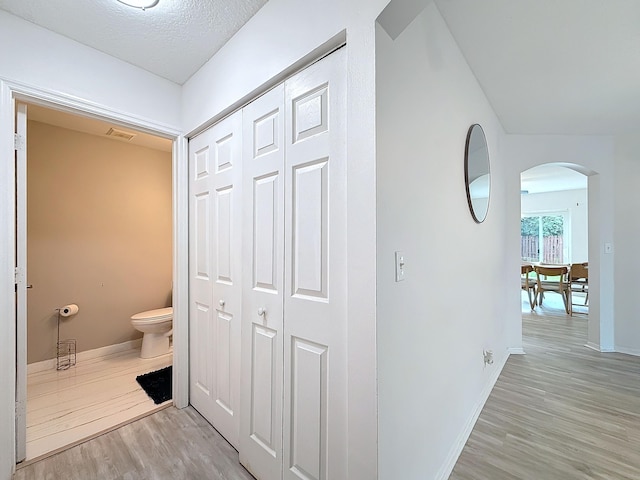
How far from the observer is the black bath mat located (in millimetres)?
2229

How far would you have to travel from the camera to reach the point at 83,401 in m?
2.18

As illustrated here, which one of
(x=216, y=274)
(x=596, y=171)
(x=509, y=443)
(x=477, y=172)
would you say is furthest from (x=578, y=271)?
(x=216, y=274)

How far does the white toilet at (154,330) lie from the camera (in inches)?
113

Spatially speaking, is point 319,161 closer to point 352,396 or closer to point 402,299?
point 402,299

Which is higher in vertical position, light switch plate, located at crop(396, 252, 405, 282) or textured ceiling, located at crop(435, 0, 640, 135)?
textured ceiling, located at crop(435, 0, 640, 135)

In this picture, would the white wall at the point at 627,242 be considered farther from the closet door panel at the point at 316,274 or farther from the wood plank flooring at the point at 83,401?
the wood plank flooring at the point at 83,401

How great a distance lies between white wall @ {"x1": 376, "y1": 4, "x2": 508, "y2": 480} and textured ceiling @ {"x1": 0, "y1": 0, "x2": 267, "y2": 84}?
0.89 meters

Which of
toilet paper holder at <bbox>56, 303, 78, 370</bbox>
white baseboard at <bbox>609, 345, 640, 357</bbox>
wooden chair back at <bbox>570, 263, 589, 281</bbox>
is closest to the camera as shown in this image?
toilet paper holder at <bbox>56, 303, 78, 370</bbox>

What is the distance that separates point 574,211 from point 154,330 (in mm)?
8975

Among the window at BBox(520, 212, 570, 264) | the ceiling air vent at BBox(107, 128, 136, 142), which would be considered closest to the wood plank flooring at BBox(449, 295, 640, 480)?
the ceiling air vent at BBox(107, 128, 136, 142)

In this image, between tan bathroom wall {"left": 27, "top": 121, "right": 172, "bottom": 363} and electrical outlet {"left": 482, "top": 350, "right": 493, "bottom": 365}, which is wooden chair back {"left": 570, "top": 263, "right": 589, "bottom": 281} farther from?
tan bathroom wall {"left": 27, "top": 121, "right": 172, "bottom": 363}

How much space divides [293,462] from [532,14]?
8.05 ft

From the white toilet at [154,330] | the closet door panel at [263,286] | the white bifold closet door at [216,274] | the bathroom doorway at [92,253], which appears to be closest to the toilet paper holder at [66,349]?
the bathroom doorway at [92,253]

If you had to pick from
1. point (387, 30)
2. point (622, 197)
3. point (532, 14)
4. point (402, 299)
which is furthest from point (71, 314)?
A: point (622, 197)
